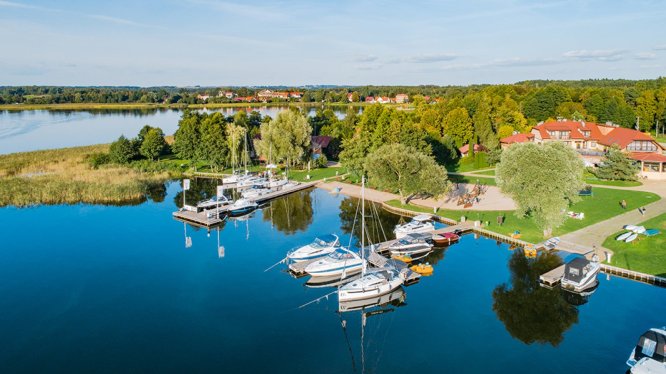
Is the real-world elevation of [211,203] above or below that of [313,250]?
above

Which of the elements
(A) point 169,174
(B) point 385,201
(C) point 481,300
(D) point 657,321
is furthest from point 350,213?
(A) point 169,174

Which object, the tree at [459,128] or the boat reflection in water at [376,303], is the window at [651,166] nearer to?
the tree at [459,128]

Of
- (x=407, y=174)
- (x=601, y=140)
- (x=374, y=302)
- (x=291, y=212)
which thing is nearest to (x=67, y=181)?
(x=291, y=212)

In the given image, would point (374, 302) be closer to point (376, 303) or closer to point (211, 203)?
point (376, 303)

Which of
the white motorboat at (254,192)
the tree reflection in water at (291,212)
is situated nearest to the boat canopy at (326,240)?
the tree reflection in water at (291,212)

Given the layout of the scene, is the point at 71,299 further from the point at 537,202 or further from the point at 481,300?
the point at 537,202

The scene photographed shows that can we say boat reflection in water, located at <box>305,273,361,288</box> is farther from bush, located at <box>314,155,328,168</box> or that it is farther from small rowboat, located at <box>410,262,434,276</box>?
bush, located at <box>314,155,328,168</box>

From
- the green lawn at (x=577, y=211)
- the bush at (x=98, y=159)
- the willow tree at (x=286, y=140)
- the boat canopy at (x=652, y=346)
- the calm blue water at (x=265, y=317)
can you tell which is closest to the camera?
the boat canopy at (x=652, y=346)
